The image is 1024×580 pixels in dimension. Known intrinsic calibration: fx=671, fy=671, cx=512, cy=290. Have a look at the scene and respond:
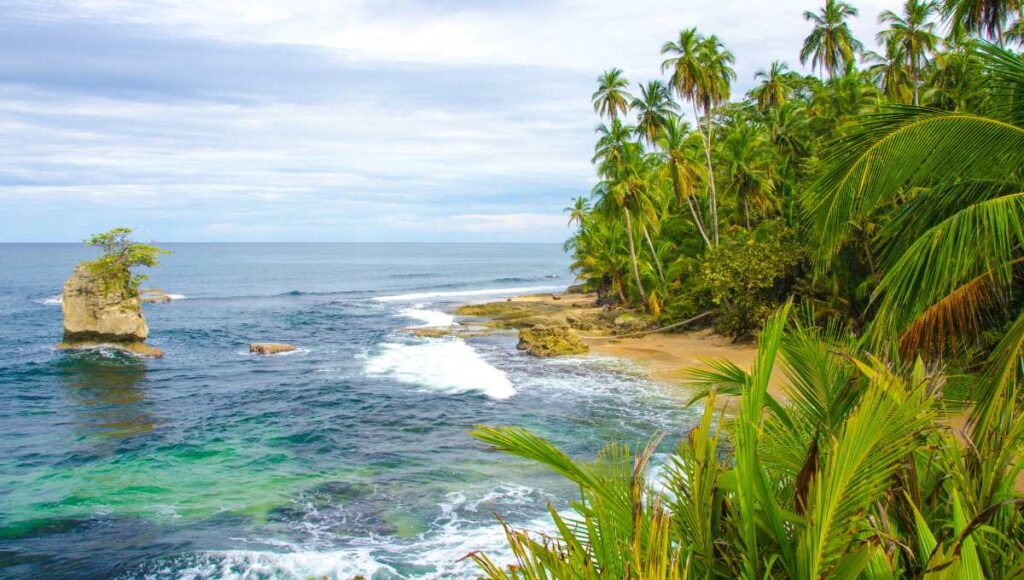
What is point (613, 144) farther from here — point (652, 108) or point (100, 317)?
point (100, 317)

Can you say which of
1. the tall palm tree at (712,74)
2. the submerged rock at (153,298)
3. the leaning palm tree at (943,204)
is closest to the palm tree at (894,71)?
the tall palm tree at (712,74)

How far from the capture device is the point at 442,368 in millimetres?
29781

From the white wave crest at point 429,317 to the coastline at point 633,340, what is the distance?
1.00m

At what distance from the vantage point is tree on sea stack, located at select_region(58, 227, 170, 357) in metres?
32.2

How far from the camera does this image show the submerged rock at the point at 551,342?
3178 centimetres

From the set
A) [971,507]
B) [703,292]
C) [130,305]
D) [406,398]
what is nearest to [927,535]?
[971,507]

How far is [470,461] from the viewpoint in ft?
56.7

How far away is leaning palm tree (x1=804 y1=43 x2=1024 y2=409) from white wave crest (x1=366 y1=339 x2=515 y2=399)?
746 inches

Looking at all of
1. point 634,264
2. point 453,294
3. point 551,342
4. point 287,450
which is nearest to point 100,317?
point 287,450

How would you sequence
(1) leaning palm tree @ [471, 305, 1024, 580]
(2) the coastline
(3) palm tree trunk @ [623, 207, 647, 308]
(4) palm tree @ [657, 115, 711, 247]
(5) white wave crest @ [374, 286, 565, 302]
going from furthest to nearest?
(5) white wave crest @ [374, 286, 565, 302] < (3) palm tree trunk @ [623, 207, 647, 308] < (4) palm tree @ [657, 115, 711, 247] < (2) the coastline < (1) leaning palm tree @ [471, 305, 1024, 580]

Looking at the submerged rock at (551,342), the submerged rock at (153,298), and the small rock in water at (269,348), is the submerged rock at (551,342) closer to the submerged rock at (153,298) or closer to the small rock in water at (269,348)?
the small rock in water at (269,348)

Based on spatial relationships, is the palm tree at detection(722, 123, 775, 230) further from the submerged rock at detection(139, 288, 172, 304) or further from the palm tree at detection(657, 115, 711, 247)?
the submerged rock at detection(139, 288, 172, 304)

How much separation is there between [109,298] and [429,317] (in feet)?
71.3

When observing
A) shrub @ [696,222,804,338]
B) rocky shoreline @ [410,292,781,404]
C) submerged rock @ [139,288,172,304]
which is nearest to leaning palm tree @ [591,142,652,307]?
rocky shoreline @ [410,292,781,404]
